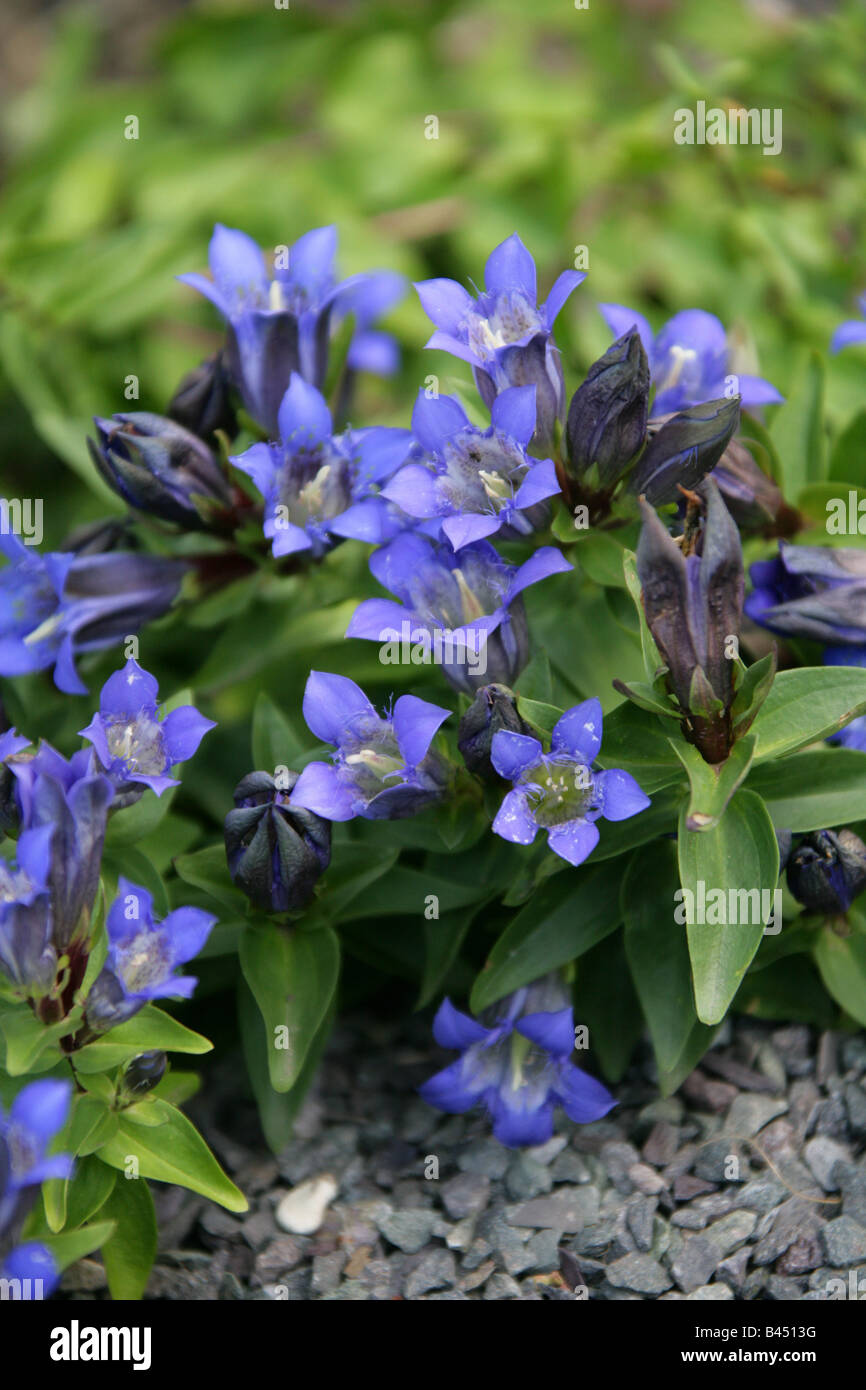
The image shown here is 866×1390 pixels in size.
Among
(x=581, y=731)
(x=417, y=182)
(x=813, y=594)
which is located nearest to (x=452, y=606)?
(x=581, y=731)

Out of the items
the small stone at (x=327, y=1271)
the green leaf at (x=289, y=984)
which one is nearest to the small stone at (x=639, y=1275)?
the small stone at (x=327, y=1271)

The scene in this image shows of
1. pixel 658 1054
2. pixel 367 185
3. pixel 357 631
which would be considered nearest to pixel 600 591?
pixel 357 631

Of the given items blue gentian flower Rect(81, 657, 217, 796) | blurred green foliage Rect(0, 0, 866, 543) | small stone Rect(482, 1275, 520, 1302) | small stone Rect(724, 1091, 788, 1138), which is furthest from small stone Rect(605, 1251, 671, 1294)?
blurred green foliage Rect(0, 0, 866, 543)

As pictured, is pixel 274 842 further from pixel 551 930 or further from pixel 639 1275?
pixel 639 1275

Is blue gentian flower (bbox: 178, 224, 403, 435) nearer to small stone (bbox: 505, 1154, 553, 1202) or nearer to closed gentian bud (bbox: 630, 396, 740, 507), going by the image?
closed gentian bud (bbox: 630, 396, 740, 507)

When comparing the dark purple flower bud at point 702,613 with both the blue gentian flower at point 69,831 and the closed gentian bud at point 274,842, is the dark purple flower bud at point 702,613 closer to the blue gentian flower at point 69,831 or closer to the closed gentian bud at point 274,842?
the closed gentian bud at point 274,842
